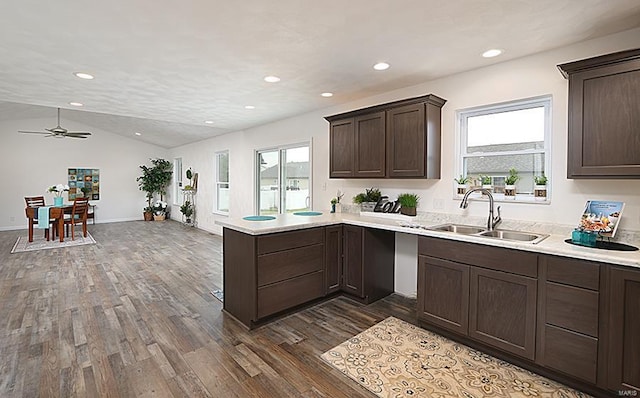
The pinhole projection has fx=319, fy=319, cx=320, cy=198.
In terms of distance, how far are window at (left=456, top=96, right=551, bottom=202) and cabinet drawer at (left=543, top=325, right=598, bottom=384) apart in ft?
4.05

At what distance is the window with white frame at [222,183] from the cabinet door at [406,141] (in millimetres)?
5341

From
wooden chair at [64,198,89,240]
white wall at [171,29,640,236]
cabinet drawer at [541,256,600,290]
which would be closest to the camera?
cabinet drawer at [541,256,600,290]

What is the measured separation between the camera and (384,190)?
13.5 feet

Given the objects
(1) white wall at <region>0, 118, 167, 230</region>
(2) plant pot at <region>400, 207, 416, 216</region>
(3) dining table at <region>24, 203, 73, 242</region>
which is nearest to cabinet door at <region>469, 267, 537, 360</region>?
(2) plant pot at <region>400, 207, 416, 216</region>

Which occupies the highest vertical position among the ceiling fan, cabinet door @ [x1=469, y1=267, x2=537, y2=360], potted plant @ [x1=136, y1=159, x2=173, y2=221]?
the ceiling fan

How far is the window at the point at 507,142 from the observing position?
290cm

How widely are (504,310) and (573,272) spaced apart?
1.81 ft

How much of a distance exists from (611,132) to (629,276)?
101cm

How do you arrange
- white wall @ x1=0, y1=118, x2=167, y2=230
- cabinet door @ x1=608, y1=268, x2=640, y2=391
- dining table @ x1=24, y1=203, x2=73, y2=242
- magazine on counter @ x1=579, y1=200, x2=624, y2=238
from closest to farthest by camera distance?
1. cabinet door @ x1=608, y1=268, x2=640, y2=391
2. magazine on counter @ x1=579, y1=200, x2=624, y2=238
3. dining table @ x1=24, y1=203, x2=73, y2=242
4. white wall @ x1=0, y1=118, x2=167, y2=230

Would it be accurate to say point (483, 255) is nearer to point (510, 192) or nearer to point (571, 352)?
point (571, 352)

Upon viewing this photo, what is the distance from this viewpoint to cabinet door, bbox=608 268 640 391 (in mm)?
1869

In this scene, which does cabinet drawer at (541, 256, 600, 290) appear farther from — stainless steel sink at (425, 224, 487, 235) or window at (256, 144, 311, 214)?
window at (256, 144, 311, 214)

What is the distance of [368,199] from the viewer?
407cm

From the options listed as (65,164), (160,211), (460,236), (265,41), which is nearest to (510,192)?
(460,236)
